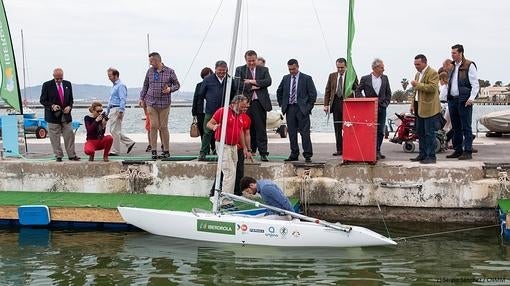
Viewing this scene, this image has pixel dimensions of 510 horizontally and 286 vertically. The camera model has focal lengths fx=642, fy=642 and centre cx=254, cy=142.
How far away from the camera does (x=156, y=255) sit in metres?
9.41

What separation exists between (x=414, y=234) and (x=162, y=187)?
186 inches

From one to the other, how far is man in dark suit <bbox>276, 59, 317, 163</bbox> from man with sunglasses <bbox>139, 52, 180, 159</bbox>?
234 cm

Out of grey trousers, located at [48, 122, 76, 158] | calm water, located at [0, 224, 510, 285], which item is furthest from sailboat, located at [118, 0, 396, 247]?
grey trousers, located at [48, 122, 76, 158]

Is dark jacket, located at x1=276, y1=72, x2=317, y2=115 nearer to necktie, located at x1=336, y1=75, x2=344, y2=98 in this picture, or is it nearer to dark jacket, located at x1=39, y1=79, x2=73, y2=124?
necktie, located at x1=336, y1=75, x2=344, y2=98

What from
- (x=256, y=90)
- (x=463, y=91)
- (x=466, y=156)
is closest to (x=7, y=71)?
(x=256, y=90)

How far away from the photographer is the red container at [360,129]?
1103cm

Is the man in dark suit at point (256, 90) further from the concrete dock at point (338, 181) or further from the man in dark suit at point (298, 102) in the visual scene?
the concrete dock at point (338, 181)

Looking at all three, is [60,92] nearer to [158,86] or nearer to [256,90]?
[158,86]

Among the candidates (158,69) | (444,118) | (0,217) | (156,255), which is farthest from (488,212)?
(0,217)

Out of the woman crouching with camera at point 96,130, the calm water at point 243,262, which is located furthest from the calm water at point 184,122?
the calm water at point 243,262

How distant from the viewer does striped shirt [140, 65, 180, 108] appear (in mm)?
12711

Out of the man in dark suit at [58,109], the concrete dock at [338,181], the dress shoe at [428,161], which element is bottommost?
the concrete dock at [338,181]

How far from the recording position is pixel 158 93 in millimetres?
12711

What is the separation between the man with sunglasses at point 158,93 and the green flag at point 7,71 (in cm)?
302
